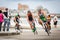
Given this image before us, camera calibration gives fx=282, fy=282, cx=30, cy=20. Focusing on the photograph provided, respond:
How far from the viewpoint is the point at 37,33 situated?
7.62 m

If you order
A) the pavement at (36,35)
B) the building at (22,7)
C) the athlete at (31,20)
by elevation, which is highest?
the building at (22,7)

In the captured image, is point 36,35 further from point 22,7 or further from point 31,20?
point 22,7

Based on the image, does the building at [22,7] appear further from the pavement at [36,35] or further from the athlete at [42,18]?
the pavement at [36,35]

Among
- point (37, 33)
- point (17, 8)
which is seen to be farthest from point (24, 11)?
point (37, 33)

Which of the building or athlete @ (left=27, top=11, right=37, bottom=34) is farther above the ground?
the building

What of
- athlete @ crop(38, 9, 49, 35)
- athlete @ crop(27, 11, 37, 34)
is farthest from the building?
athlete @ crop(38, 9, 49, 35)

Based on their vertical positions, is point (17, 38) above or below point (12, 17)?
below

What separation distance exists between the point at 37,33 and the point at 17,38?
56cm

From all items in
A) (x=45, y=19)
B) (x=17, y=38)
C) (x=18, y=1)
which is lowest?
(x=17, y=38)

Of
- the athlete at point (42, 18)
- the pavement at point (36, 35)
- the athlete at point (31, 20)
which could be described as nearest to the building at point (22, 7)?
the athlete at point (31, 20)

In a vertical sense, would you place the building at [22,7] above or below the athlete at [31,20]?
above

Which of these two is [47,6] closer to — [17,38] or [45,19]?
[45,19]

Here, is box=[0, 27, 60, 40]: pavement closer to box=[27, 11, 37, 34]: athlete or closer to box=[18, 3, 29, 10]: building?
box=[27, 11, 37, 34]: athlete

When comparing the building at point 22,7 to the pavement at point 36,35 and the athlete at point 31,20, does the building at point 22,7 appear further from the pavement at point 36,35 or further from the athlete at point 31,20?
the pavement at point 36,35
